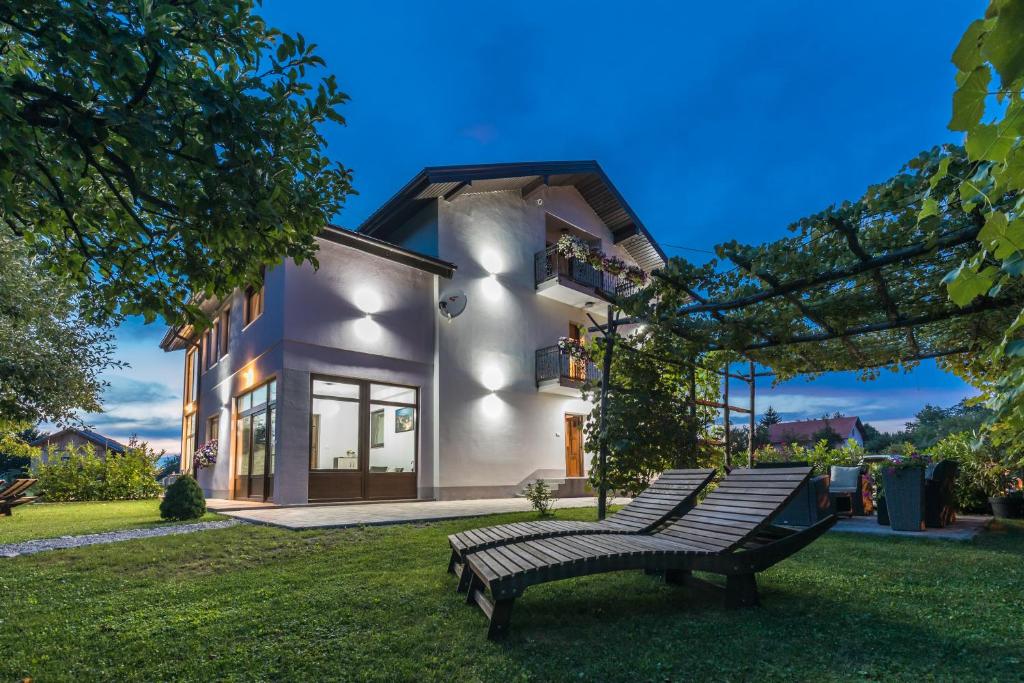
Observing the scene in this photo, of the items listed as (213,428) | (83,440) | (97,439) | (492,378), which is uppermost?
(492,378)

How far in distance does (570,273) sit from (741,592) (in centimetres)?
1346

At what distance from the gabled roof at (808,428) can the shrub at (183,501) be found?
43.1 meters

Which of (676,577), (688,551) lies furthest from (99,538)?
(688,551)

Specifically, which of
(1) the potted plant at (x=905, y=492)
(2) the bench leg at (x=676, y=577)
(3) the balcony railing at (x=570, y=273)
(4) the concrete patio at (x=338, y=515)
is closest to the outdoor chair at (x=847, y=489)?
(1) the potted plant at (x=905, y=492)

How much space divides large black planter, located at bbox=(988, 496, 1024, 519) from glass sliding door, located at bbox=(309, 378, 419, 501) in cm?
1026

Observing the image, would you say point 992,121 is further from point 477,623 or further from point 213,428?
point 213,428

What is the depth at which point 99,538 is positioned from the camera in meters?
7.08

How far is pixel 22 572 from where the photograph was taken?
5336 millimetres

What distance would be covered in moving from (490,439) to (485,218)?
5.50 meters

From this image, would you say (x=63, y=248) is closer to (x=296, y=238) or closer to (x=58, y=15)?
(x=296, y=238)

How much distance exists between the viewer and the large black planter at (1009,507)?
8727 mm

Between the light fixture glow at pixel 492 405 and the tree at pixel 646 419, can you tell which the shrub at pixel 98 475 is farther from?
the tree at pixel 646 419

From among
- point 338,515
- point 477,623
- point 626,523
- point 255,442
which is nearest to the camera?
point 477,623

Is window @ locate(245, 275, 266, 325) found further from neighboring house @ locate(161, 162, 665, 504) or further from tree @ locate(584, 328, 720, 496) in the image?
tree @ locate(584, 328, 720, 496)
